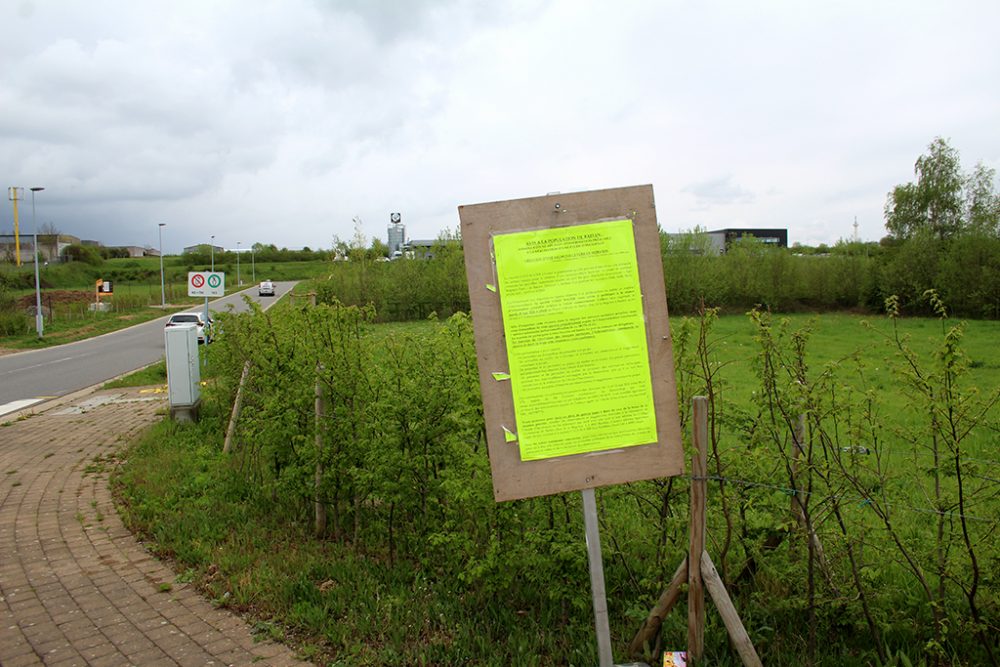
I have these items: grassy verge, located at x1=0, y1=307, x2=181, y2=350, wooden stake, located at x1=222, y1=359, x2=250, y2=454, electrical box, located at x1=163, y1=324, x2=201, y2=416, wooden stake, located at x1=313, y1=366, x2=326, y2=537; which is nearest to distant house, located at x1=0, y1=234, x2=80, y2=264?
grassy verge, located at x1=0, y1=307, x2=181, y2=350

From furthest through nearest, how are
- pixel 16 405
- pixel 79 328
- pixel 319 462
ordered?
pixel 79 328 < pixel 16 405 < pixel 319 462

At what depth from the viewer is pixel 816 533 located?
3.38 meters

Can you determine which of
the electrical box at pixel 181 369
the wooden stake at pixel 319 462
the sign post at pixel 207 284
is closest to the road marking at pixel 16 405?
the sign post at pixel 207 284

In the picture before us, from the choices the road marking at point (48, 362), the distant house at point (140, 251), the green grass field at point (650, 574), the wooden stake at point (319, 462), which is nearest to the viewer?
the green grass field at point (650, 574)

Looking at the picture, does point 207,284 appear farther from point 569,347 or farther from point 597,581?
point 597,581

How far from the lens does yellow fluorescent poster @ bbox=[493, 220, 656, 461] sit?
301 centimetres

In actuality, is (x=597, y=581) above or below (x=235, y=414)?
below

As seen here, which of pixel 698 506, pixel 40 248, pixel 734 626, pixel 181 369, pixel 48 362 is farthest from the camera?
pixel 40 248

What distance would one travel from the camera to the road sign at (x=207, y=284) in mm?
17125

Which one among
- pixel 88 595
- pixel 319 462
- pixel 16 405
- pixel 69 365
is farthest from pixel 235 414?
pixel 69 365

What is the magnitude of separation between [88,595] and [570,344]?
11.8 ft

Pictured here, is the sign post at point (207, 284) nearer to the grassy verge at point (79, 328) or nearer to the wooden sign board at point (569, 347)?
the wooden sign board at point (569, 347)

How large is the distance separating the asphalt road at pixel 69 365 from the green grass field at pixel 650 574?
4640 mm

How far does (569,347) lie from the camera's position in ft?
9.89
